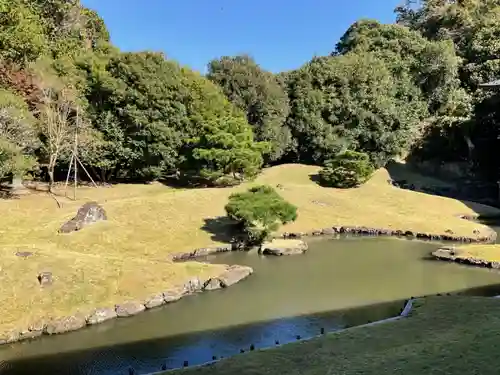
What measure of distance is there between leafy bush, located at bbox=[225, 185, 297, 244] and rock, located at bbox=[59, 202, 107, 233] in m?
6.78

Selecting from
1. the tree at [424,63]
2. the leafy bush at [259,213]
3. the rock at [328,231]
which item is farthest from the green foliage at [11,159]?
the tree at [424,63]

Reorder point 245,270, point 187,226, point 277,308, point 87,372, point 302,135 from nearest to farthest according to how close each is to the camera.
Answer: point 87,372 → point 277,308 → point 245,270 → point 187,226 → point 302,135

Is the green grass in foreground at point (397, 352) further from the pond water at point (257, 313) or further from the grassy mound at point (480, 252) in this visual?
the grassy mound at point (480, 252)

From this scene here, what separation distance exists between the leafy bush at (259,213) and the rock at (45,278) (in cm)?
1026

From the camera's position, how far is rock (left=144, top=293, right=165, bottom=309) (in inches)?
645

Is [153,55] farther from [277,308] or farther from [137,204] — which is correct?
[277,308]

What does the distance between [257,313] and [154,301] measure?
3609 millimetres

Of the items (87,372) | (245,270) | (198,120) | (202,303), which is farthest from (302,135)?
(87,372)

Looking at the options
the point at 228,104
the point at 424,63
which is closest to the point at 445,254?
the point at 228,104

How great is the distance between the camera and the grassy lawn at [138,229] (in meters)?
16.0

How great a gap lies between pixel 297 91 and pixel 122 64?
1678 cm

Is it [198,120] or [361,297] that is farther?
[198,120]

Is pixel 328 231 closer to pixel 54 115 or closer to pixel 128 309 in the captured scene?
pixel 128 309

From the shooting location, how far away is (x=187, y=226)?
26984 mm
